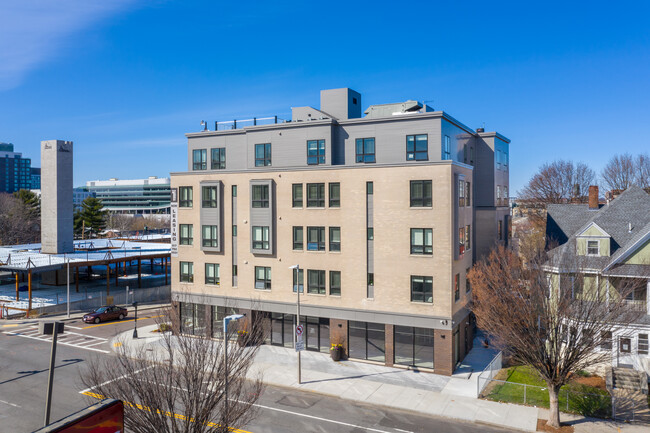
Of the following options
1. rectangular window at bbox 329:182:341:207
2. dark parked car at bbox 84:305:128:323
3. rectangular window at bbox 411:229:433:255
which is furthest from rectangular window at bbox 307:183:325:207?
dark parked car at bbox 84:305:128:323

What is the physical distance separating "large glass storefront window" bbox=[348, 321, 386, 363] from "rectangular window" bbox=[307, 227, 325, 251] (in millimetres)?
6000

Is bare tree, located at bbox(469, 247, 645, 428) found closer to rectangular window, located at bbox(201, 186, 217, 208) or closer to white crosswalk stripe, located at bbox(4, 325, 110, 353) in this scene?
rectangular window, located at bbox(201, 186, 217, 208)

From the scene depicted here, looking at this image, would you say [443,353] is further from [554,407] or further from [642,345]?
[642,345]

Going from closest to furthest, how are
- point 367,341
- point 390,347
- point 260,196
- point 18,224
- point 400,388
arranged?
point 400,388 < point 390,347 < point 367,341 < point 260,196 < point 18,224

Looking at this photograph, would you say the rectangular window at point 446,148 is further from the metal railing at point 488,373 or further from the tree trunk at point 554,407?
the tree trunk at point 554,407

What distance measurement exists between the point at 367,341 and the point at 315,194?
11.3 meters

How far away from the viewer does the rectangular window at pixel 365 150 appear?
35.5m

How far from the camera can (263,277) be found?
36.7 metres

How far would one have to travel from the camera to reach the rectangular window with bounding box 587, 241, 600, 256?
32.4 metres

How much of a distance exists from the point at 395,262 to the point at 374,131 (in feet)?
33.6

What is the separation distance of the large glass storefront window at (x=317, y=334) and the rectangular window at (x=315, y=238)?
5366mm

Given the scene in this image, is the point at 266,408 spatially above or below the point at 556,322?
below

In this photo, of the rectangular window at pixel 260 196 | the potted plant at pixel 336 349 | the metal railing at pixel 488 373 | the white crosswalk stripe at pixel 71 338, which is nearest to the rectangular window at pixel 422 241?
the metal railing at pixel 488 373

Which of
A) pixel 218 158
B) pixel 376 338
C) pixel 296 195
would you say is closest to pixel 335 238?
pixel 296 195
